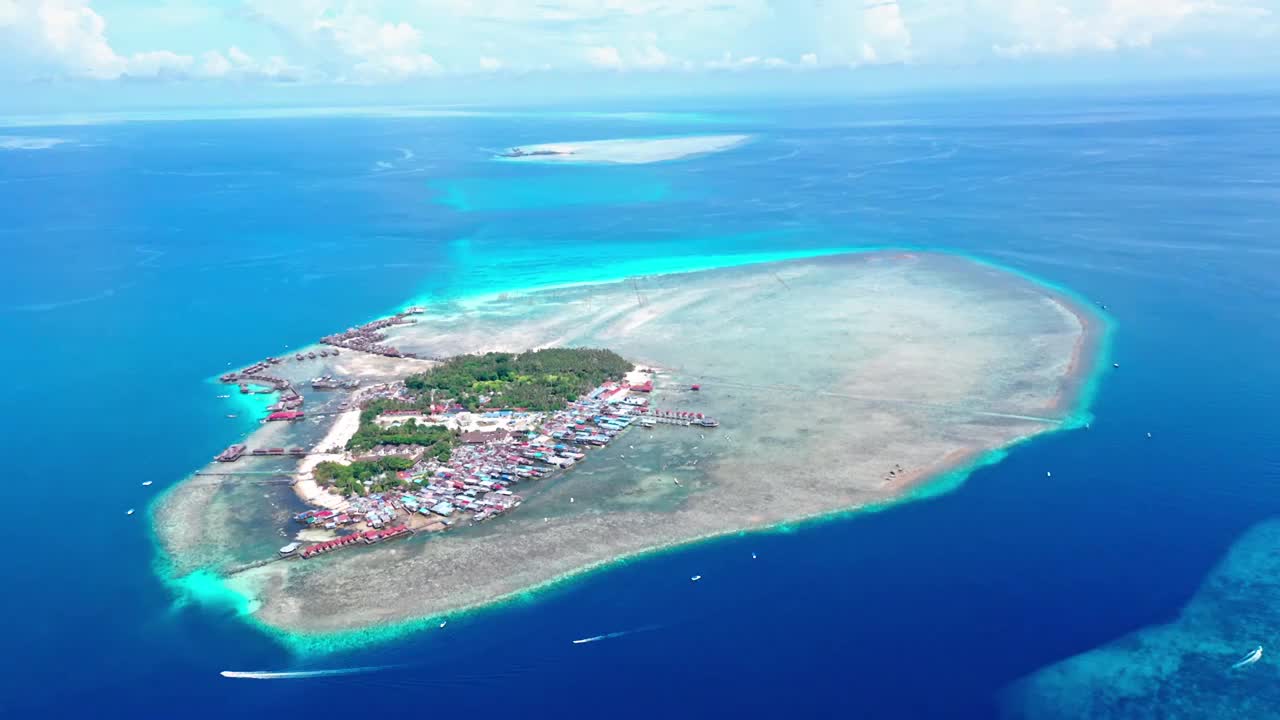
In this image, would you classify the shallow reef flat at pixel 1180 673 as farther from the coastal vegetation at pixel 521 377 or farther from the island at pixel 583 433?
the coastal vegetation at pixel 521 377

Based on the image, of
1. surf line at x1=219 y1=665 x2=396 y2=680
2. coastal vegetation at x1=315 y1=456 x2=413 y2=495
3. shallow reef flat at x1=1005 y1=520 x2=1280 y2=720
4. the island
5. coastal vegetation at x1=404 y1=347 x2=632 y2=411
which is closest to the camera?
shallow reef flat at x1=1005 y1=520 x2=1280 y2=720

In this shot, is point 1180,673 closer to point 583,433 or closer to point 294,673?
point 583,433

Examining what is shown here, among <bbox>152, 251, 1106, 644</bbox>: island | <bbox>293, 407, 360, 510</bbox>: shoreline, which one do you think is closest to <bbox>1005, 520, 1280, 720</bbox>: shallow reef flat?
<bbox>152, 251, 1106, 644</bbox>: island

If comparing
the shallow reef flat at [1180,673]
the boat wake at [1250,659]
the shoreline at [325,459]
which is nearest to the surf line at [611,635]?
the shallow reef flat at [1180,673]

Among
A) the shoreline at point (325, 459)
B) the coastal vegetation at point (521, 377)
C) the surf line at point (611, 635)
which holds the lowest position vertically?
the surf line at point (611, 635)

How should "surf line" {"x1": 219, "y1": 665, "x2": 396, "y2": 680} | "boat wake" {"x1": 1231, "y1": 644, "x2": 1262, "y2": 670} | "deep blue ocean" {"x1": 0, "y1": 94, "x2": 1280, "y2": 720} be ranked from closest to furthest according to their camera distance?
"boat wake" {"x1": 1231, "y1": 644, "x2": 1262, "y2": 670}
"deep blue ocean" {"x1": 0, "y1": 94, "x2": 1280, "y2": 720}
"surf line" {"x1": 219, "y1": 665, "x2": 396, "y2": 680}

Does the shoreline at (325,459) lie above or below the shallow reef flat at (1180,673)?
above

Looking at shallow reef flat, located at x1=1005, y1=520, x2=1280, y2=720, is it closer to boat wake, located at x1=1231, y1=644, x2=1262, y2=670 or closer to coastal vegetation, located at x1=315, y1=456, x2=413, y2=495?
boat wake, located at x1=1231, y1=644, x2=1262, y2=670
